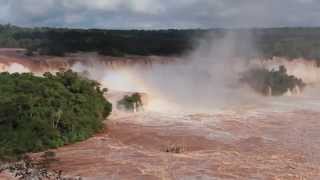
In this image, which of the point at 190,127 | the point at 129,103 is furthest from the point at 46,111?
the point at 129,103

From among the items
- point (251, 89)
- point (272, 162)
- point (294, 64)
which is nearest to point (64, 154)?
point (272, 162)

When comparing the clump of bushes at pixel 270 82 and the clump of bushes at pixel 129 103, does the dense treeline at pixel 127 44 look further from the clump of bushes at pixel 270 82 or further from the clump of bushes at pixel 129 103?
the clump of bushes at pixel 129 103

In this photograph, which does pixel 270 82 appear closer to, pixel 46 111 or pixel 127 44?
pixel 127 44

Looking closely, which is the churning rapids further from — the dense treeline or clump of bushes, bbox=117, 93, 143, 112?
the dense treeline

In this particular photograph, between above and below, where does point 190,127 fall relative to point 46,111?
below

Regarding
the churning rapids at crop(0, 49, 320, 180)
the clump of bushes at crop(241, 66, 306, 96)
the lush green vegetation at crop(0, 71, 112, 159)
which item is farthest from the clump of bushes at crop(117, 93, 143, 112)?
the clump of bushes at crop(241, 66, 306, 96)

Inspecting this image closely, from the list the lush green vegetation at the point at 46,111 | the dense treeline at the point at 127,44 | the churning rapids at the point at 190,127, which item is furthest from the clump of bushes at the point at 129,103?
the dense treeline at the point at 127,44
